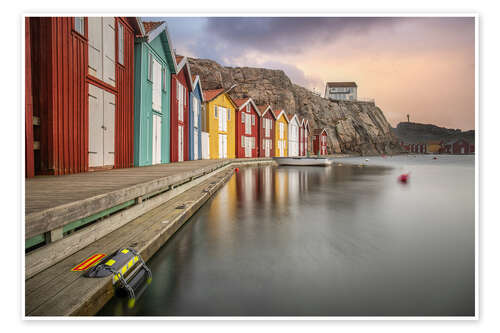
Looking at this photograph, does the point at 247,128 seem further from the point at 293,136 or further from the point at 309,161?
the point at 293,136

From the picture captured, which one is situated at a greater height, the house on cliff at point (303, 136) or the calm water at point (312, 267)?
the house on cliff at point (303, 136)

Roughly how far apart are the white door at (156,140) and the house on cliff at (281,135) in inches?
1005

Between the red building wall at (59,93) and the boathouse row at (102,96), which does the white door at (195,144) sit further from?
the red building wall at (59,93)

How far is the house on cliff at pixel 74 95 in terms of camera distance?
5738 millimetres

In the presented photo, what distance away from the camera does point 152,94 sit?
1159 cm

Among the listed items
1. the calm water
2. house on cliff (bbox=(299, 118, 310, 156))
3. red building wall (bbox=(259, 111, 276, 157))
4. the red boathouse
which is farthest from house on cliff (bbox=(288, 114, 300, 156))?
the calm water

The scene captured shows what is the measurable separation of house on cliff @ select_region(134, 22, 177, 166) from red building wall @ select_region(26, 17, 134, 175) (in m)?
3.06

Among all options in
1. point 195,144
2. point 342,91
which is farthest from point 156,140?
point 342,91

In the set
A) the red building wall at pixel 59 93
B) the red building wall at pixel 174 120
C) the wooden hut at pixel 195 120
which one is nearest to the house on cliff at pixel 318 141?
the wooden hut at pixel 195 120

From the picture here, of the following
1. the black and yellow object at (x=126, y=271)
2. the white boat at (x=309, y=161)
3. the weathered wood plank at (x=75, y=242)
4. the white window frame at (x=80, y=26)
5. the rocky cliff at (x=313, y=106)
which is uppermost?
the rocky cliff at (x=313, y=106)

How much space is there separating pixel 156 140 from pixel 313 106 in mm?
62195

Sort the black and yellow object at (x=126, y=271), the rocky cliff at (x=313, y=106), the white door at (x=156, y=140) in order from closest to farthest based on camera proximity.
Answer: the black and yellow object at (x=126, y=271) → the white door at (x=156, y=140) → the rocky cliff at (x=313, y=106)

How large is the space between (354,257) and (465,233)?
9.19 feet
